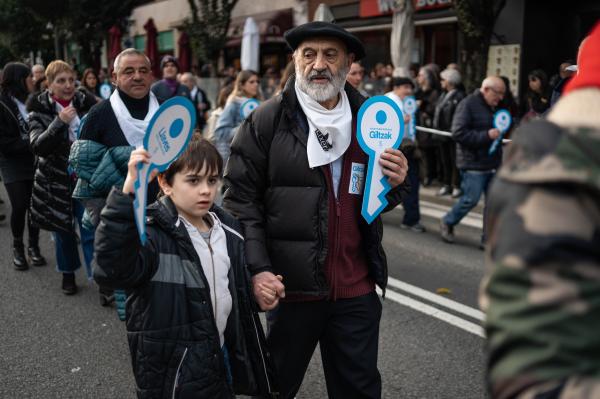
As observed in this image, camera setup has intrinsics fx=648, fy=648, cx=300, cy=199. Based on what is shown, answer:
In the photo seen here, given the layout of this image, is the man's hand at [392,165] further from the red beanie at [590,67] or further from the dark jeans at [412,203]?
the dark jeans at [412,203]

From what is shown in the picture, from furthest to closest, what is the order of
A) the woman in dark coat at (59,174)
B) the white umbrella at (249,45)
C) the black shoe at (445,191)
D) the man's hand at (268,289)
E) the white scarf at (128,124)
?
the white umbrella at (249,45) → the black shoe at (445,191) → the woman in dark coat at (59,174) → the white scarf at (128,124) → the man's hand at (268,289)

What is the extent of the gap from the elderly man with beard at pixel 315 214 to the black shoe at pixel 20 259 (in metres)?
3.90

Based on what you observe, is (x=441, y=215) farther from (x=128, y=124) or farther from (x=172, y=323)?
(x=172, y=323)

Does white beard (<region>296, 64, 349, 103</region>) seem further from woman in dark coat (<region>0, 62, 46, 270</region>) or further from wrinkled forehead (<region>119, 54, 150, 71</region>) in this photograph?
woman in dark coat (<region>0, 62, 46, 270</region>)

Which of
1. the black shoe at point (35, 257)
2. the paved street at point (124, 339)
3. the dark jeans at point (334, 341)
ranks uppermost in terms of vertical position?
the dark jeans at point (334, 341)

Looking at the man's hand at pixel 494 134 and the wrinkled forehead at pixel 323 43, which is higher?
the wrinkled forehead at pixel 323 43

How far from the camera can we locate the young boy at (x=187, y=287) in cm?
209

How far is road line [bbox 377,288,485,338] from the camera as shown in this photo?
447 centimetres

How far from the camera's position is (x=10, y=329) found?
4.54 metres

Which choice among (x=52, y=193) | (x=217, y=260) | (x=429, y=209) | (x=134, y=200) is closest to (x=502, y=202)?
(x=134, y=200)

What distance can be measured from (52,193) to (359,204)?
327 cm

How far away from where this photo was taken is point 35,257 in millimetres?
6082

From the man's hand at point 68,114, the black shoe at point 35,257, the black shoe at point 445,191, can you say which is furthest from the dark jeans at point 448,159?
the man's hand at point 68,114

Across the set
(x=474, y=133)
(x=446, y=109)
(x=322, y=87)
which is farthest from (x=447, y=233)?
(x=322, y=87)
